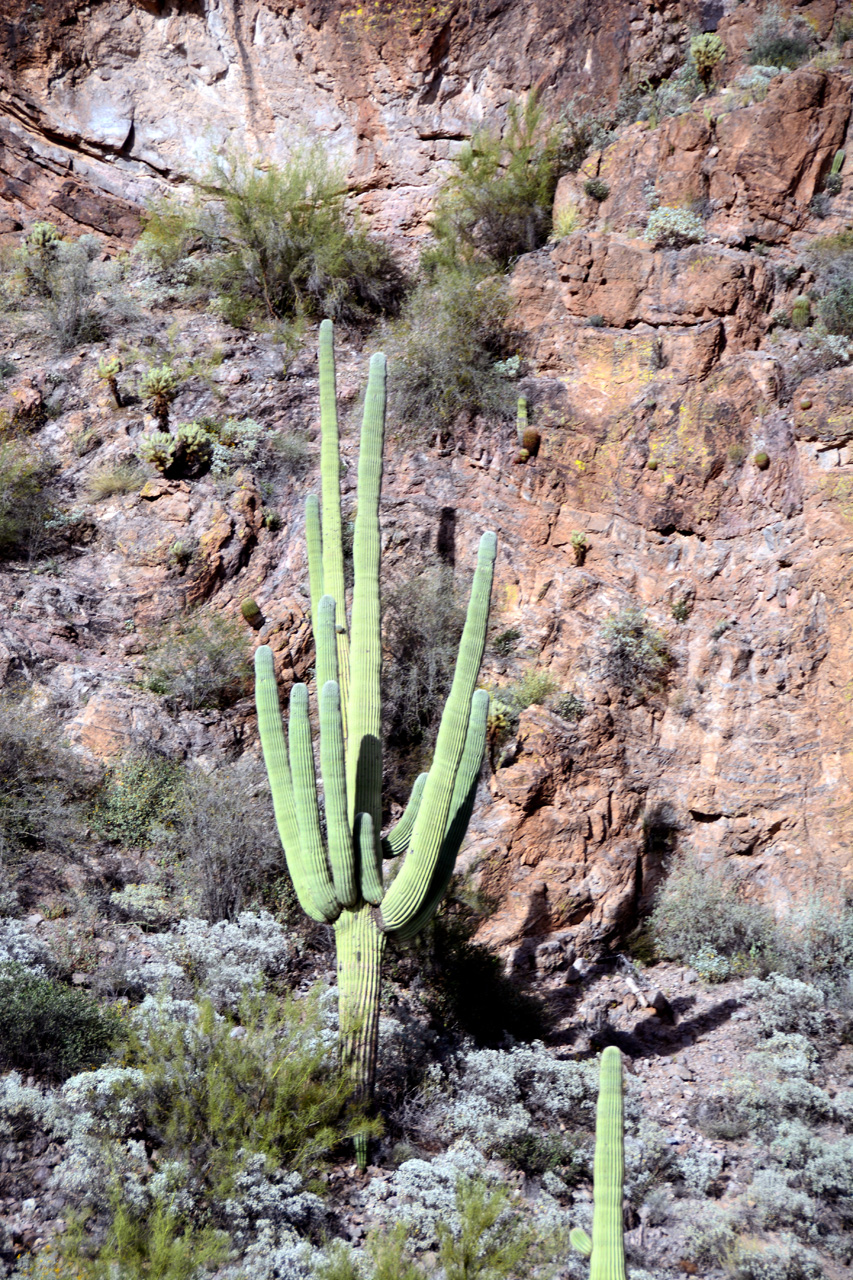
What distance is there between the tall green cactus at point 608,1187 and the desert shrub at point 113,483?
7.39 metres

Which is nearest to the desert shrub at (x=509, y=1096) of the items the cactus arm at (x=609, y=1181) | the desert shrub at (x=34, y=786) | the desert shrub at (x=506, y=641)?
the cactus arm at (x=609, y=1181)

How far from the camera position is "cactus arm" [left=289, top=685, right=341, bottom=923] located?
5.46 metres

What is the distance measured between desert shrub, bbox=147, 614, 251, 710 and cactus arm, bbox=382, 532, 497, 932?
3.24 metres

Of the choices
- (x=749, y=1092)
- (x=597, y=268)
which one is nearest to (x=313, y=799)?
(x=749, y=1092)

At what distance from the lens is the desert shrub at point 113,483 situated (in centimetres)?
934

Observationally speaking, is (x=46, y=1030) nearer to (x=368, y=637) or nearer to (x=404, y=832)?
(x=404, y=832)

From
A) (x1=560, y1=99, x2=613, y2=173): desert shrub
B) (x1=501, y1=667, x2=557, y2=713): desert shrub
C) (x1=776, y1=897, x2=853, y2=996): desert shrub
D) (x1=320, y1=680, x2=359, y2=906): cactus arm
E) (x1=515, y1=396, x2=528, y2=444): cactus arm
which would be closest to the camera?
(x1=320, y1=680, x2=359, y2=906): cactus arm

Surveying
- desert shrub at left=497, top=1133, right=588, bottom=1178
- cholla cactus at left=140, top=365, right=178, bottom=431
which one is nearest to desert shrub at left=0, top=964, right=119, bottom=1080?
desert shrub at left=497, top=1133, right=588, bottom=1178

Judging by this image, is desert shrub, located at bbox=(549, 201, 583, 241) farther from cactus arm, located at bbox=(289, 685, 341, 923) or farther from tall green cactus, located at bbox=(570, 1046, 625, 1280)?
tall green cactus, located at bbox=(570, 1046, 625, 1280)

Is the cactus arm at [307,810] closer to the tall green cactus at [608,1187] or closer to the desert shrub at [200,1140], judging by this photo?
the desert shrub at [200,1140]

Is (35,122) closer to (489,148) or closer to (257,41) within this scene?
(257,41)

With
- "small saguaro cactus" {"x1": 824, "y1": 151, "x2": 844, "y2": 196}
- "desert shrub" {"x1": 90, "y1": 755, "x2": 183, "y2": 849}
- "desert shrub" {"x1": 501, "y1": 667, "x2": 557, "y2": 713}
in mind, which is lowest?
"desert shrub" {"x1": 90, "y1": 755, "x2": 183, "y2": 849}

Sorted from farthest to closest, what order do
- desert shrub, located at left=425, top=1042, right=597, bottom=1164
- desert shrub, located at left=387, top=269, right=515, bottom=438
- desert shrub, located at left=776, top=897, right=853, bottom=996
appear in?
desert shrub, located at left=387, top=269, right=515, bottom=438 → desert shrub, located at left=776, top=897, right=853, bottom=996 → desert shrub, located at left=425, top=1042, right=597, bottom=1164

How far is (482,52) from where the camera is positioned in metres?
11.9
